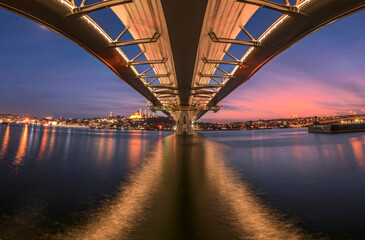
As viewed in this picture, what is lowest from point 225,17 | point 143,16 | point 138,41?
point 138,41

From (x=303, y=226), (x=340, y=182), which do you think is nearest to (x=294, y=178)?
(x=340, y=182)

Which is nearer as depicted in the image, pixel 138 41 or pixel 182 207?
pixel 182 207

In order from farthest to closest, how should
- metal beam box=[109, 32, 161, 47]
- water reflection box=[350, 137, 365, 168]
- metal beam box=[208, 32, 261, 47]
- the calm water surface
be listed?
water reflection box=[350, 137, 365, 168], metal beam box=[208, 32, 261, 47], metal beam box=[109, 32, 161, 47], the calm water surface

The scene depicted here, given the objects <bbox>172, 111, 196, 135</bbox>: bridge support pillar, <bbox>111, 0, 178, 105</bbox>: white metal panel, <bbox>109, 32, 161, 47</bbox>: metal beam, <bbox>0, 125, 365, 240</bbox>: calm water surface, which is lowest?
<bbox>0, 125, 365, 240</bbox>: calm water surface

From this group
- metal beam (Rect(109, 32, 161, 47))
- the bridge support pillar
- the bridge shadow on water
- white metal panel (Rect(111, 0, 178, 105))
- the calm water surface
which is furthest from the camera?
the bridge support pillar

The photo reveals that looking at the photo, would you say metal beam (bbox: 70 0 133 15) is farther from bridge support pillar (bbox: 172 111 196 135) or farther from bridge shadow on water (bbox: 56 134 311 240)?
bridge support pillar (bbox: 172 111 196 135)

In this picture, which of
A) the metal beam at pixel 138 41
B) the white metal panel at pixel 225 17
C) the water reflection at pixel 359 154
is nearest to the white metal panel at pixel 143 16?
the metal beam at pixel 138 41

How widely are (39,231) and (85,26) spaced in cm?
961

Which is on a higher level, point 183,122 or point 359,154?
point 183,122

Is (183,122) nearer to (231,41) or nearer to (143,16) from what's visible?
(231,41)

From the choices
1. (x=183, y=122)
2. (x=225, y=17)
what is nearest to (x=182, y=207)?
(x=225, y=17)

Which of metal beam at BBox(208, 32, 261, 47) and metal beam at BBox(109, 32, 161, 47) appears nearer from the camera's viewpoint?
metal beam at BBox(109, 32, 161, 47)

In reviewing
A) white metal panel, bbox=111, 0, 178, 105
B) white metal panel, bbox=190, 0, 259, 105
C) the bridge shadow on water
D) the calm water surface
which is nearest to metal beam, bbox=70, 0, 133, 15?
white metal panel, bbox=111, 0, 178, 105

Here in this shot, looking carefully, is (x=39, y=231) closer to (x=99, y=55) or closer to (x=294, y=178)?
(x=294, y=178)
